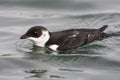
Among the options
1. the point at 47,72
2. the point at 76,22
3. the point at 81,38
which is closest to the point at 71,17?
the point at 76,22

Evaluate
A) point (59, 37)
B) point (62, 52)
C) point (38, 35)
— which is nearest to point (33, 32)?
point (38, 35)

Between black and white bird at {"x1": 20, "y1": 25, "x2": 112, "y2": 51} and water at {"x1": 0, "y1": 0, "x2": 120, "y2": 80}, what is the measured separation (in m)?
0.18

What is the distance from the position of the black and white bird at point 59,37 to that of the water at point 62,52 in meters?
0.18

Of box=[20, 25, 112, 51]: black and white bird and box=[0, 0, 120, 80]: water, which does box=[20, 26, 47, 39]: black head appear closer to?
box=[20, 25, 112, 51]: black and white bird

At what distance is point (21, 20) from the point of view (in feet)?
51.2

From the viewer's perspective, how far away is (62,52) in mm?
12773

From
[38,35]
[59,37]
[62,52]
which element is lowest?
[62,52]

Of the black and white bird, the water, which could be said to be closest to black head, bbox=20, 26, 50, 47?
the black and white bird

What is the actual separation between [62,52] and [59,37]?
391mm

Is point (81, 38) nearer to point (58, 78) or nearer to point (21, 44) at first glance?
point (21, 44)

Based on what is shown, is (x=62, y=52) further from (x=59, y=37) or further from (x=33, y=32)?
(x=33, y=32)

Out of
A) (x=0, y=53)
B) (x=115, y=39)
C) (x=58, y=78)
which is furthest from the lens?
(x=115, y=39)

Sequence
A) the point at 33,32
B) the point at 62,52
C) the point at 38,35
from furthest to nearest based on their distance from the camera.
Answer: the point at 38,35, the point at 33,32, the point at 62,52

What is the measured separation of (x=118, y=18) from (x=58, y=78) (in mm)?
5469
